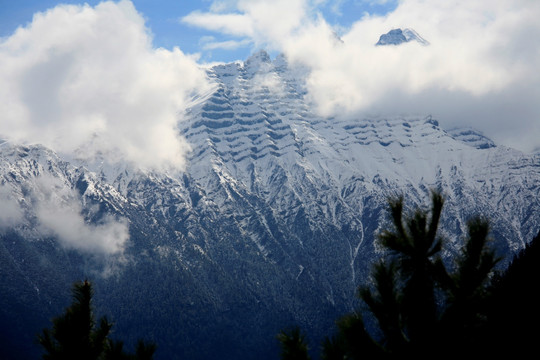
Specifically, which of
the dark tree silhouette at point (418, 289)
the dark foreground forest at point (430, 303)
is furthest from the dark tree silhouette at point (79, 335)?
the dark tree silhouette at point (418, 289)

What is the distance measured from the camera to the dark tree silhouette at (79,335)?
16609 mm

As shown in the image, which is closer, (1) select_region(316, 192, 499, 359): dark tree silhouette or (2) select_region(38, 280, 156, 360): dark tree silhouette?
(1) select_region(316, 192, 499, 359): dark tree silhouette

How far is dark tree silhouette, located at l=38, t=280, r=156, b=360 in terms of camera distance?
16.6m

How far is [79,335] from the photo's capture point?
16.8 m

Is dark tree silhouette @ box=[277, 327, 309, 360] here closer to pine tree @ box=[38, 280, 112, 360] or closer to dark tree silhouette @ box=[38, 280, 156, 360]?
dark tree silhouette @ box=[38, 280, 156, 360]

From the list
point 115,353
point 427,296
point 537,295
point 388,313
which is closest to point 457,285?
point 427,296

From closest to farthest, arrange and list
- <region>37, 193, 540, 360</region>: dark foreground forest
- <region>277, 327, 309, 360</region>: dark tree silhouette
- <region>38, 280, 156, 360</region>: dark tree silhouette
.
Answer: <region>37, 193, 540, 360</region>: dark foreground forest
<region>277, 327, 309, 360</region>: dark tree silhouette
<region>38, 280, 156, 360</region>: dark tree silhouette

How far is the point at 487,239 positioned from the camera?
45.8 feet

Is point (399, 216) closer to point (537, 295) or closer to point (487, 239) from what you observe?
point (487, 239)

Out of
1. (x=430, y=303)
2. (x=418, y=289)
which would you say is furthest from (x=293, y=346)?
(x=430, y=303)

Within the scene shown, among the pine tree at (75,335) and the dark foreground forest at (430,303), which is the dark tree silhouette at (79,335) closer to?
the pine tree at (75,335)

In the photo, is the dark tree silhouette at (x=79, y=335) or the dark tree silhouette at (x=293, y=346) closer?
the dark tree silhouette at (x=293, y=346)

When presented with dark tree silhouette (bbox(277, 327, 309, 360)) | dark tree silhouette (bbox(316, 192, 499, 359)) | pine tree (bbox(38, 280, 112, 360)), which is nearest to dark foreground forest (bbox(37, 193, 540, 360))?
dark tree silhouette (bbox(316, 192, 499, 359))

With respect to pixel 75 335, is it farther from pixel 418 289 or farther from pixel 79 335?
pixel 418 289
